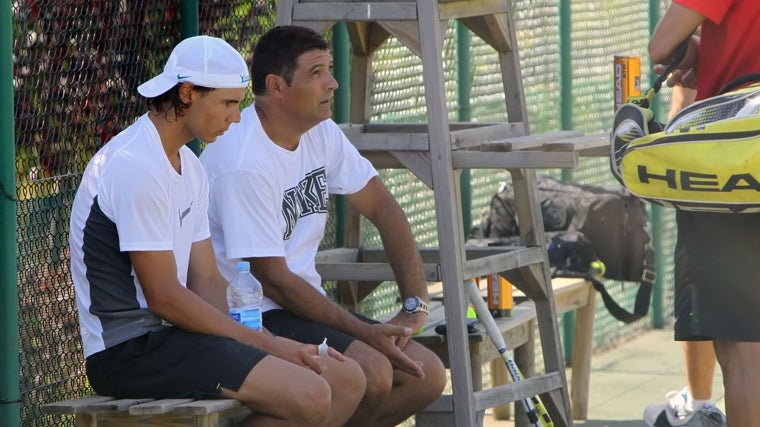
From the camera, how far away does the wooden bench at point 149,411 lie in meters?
3.57

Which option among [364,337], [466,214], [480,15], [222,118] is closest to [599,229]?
[466,214]

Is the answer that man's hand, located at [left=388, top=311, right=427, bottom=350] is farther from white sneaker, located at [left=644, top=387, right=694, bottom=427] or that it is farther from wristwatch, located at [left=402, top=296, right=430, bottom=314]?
white sneaker, located at [left=644, top=387, right=694, bottom=427]

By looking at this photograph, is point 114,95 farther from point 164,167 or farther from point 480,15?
point 480,15

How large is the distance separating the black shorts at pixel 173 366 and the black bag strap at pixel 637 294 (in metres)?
2.89

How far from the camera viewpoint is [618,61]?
475cm

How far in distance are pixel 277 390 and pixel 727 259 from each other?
138 cm

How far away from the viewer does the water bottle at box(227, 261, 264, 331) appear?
13.0 feet

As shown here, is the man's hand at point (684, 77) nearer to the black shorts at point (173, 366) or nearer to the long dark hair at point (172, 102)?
the long dark hair at point (172, 102)

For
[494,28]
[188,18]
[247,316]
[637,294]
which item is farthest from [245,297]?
[637,294]

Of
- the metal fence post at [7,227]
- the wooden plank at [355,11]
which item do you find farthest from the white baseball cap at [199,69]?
the wooden plank at [355,11]

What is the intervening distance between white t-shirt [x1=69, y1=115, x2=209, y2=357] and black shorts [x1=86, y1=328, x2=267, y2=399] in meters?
0.04

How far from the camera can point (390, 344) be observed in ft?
14.2

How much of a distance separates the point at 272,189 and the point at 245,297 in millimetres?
390

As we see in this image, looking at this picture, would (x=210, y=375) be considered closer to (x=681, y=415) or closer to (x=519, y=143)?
(x=519, y=143)
